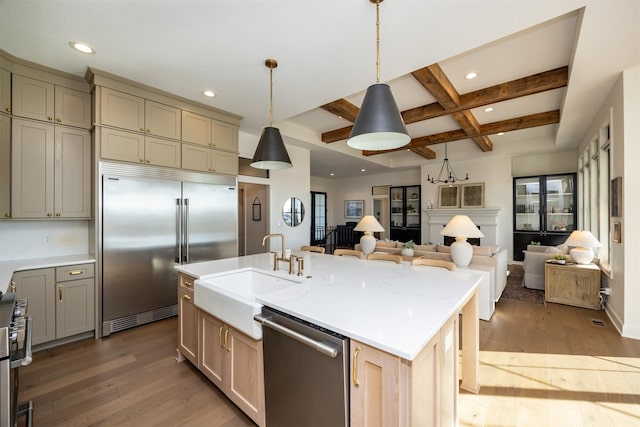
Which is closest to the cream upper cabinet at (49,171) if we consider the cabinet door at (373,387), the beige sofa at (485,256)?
the cabinet door at (373,387)

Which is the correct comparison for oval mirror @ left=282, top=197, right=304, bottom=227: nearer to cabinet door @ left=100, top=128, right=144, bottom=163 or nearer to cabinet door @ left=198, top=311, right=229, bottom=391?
cabinet door @ left=100, top=128, right=144, bottom=163

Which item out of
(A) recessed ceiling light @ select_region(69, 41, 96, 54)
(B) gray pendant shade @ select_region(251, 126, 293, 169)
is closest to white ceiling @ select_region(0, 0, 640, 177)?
(A) recessed ceiling light @ select_region(69, 41, 96, 54)

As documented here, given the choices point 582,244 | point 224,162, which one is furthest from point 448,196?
point 224,162

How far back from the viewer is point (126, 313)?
10.2 feet

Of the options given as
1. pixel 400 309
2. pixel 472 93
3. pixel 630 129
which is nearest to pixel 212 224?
A: pixel 400 309

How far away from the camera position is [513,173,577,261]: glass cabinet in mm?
6195

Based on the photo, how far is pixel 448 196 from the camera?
7.66 m

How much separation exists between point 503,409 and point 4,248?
15.7ft

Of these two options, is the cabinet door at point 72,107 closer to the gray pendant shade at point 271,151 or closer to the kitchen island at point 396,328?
the gray pendant shade at point 271,151

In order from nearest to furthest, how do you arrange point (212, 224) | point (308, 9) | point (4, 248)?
point (308, 9)
point (4, 248)
point (212, 224)

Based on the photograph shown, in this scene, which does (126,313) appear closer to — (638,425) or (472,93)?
(638,425)

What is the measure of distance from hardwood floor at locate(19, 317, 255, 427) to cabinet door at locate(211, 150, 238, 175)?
92.1 inches

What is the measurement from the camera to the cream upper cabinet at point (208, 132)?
3.65 meters

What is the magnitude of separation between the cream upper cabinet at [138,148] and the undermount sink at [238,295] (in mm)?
2004
